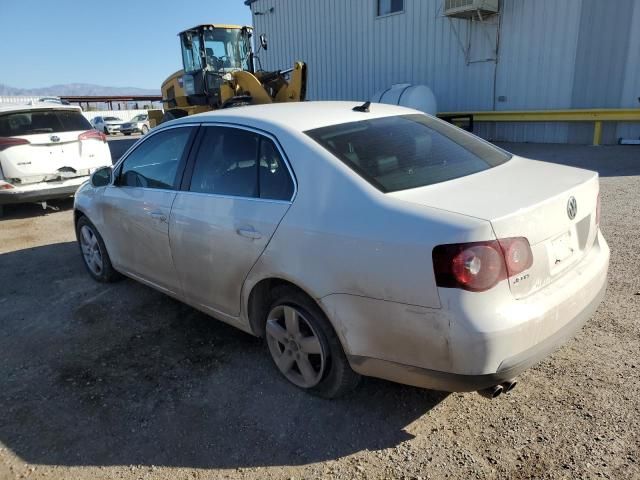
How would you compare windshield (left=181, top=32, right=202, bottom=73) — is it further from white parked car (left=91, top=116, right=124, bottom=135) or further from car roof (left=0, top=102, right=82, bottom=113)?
white parked car (left=91, top=116, right=124, bottom=135)

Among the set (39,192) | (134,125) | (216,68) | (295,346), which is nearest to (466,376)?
(295,346)

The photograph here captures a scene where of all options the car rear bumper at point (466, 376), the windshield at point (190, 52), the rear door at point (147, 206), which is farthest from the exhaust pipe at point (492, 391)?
the windshield at point (190, 52)

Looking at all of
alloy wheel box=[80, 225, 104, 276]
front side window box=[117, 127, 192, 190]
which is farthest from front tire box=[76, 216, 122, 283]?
front side window box=[117, 127, 192, 190]

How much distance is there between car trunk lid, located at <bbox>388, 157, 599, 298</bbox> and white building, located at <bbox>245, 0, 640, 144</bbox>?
1135 centimetres

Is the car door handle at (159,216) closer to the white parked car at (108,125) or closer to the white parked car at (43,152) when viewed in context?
the white parked car at (43,152)

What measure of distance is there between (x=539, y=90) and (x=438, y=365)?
Answer: 1316 cm

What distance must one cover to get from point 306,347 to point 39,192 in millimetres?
6733

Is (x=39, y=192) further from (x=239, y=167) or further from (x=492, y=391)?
(x=492, y=391)

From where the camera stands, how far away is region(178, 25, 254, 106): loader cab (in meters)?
13.5

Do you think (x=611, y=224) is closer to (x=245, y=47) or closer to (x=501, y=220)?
(x=501, y=220)

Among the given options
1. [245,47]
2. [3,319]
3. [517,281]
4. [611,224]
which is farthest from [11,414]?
[245,47]

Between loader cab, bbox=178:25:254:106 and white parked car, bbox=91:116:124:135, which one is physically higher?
loader cab, bbox=178:25:254:106

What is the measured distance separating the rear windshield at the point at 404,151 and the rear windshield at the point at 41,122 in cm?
672

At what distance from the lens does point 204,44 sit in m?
13.5
